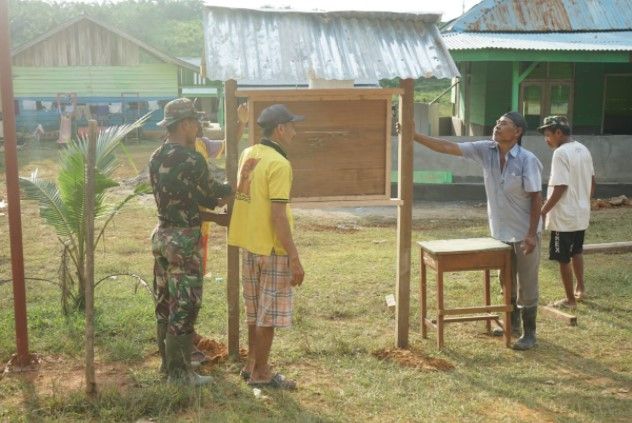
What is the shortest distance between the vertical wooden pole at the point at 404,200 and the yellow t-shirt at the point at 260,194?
3.80 ft

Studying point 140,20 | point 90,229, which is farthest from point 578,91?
point 140,20

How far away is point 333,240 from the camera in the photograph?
10.7 m

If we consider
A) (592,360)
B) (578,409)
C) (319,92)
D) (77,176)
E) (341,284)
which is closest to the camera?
(578,409)

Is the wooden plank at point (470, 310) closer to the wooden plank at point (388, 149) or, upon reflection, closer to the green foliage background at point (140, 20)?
the wooden plank at point (388, 149)

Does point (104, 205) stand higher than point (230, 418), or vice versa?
point (104, 205)

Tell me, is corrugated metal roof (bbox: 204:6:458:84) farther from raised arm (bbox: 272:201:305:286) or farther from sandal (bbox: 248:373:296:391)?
sandal (bbox: 248:373:296:391)

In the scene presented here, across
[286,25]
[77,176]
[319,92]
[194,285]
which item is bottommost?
[194,285]

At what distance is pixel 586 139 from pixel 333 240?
297 inches

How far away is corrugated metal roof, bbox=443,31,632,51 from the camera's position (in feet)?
47.6

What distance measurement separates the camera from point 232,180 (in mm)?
5129

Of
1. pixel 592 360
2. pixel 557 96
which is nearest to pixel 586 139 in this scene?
pixel 557 96

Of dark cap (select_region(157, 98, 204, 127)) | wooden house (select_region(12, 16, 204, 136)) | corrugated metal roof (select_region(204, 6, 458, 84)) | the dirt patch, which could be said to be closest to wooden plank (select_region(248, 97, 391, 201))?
corrugated metal roof (select_region(204, 6, 458, 84))

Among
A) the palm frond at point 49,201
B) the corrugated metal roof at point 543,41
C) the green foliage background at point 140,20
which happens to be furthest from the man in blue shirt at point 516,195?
the green foliage background at point 140,20

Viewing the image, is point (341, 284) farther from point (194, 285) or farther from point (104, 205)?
point (194, 285)
